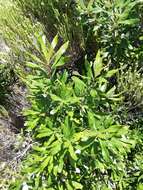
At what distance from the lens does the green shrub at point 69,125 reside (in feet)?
6.63

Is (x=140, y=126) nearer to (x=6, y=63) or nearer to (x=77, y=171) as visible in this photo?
(x=77, y=171)

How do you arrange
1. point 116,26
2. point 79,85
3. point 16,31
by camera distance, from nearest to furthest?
point 79,85, point 116,26, point 16,31

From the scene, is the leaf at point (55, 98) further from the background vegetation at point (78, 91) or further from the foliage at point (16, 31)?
the foliage at point (16, 31)

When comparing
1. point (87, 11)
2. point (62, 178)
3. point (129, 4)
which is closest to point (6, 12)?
point (87, 11)

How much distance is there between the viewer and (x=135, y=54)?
2.72 m

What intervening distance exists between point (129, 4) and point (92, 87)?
0.69 meters

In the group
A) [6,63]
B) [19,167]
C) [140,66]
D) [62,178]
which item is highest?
[6,63]

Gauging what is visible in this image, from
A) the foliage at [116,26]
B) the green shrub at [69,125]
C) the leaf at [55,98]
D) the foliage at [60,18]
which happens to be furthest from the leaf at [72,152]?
the foliage at [60,18]

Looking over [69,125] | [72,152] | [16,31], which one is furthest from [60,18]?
[72,152]

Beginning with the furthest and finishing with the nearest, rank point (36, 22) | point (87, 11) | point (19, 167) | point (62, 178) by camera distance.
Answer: point (36, 22) < point (19, 167) < point (87, 11) < point (62, 178)

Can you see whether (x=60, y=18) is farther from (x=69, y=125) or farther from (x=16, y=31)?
(x=69, y=125)

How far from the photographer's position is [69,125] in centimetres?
204

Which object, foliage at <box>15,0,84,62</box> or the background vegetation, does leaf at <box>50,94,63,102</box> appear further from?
foliage at <box>15,0,84,62</box>

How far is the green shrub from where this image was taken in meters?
2.02
